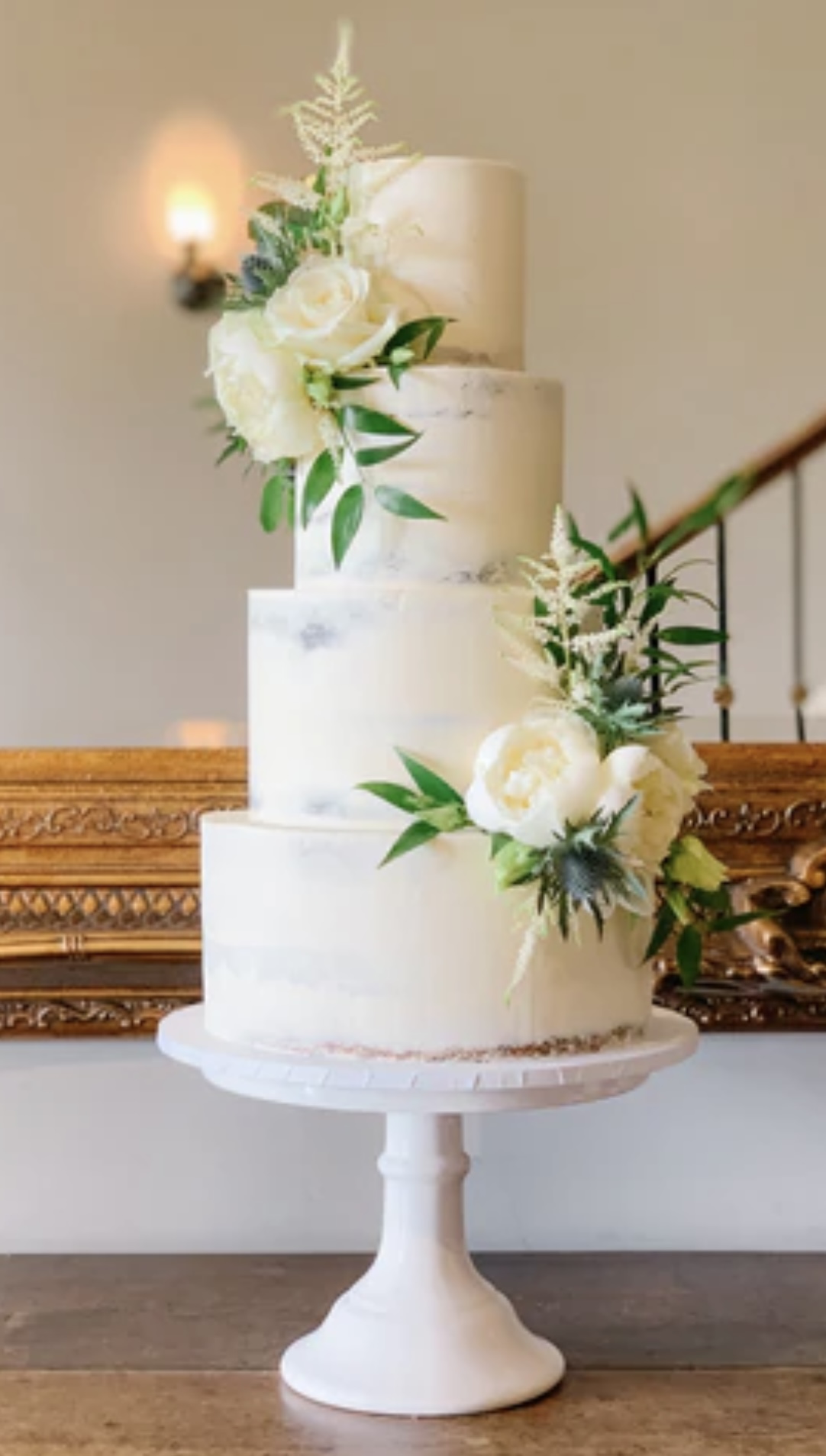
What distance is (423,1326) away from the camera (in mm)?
1237

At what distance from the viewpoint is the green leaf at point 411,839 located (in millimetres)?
1109

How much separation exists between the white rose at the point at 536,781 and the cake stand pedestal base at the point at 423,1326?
0.86 feet

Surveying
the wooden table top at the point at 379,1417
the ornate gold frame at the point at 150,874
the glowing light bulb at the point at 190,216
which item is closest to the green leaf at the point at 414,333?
the glowing light bulb at the point at 190,216

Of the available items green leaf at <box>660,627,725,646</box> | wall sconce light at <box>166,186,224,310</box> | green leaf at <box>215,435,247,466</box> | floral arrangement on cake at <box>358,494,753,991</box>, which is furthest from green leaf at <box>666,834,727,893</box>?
wall sconce light at <box>166,186,224,310</box>

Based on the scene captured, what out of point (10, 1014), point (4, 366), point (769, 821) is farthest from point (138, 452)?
point (769, 821)

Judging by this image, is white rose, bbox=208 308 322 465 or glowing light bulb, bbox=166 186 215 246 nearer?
white rose, bbox=208 308 322 465

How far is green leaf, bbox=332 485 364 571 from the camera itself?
1.15 meters

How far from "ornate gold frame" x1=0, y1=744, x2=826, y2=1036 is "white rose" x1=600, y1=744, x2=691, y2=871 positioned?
35cm

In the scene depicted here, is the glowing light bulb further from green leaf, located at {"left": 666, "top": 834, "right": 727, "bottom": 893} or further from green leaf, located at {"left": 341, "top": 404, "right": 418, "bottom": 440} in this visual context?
green leaf, located at {"left": 666, "top": 834, "right": 727, "bottom": 893}

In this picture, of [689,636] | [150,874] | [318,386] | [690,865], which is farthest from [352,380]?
[150,874]

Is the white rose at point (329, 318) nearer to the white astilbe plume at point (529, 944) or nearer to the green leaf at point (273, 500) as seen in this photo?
the green leaf at point (273, 500)

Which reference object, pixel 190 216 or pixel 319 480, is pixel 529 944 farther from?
pixel 190 216

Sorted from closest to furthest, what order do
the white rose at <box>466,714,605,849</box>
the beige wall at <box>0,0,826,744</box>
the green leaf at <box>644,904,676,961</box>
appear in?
the white rose at <box>466,714,605,849</box> < the green leaf at <box>644,904,676,961</box> < the beige wall at <box>0,0,826,744</box>

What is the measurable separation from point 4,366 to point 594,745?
0.58 metres
